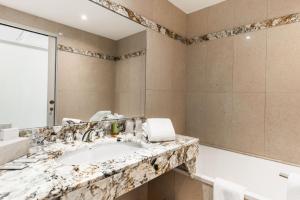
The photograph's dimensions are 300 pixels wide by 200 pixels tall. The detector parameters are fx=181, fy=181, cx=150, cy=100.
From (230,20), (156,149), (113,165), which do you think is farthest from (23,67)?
(230,20)

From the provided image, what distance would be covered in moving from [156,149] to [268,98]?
131 centimetres

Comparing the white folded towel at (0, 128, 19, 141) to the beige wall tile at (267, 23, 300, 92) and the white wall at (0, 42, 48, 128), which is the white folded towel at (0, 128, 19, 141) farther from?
the beige wall tile at (267, 23, 300, 92)

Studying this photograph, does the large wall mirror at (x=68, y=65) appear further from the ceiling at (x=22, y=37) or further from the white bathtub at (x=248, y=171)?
the white bathtub at (x=248, y=171)

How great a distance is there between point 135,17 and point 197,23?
0.96 meters

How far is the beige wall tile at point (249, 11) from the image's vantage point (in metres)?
1.77

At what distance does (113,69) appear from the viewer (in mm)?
1512

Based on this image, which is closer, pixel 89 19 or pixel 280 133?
pixel 89 19

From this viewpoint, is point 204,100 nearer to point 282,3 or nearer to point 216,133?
point 216,133

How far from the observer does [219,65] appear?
2066 mm

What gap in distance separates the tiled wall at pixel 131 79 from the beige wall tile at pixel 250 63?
1.00 meters

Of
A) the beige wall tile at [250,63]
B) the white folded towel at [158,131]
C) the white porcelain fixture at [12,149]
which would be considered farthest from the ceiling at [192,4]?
the white porcelain fixture at [12,149]

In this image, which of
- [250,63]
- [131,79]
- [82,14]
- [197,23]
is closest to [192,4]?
[197,23]

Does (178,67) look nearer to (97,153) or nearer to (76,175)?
(97,153)

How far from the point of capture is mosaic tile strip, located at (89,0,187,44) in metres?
1.43
